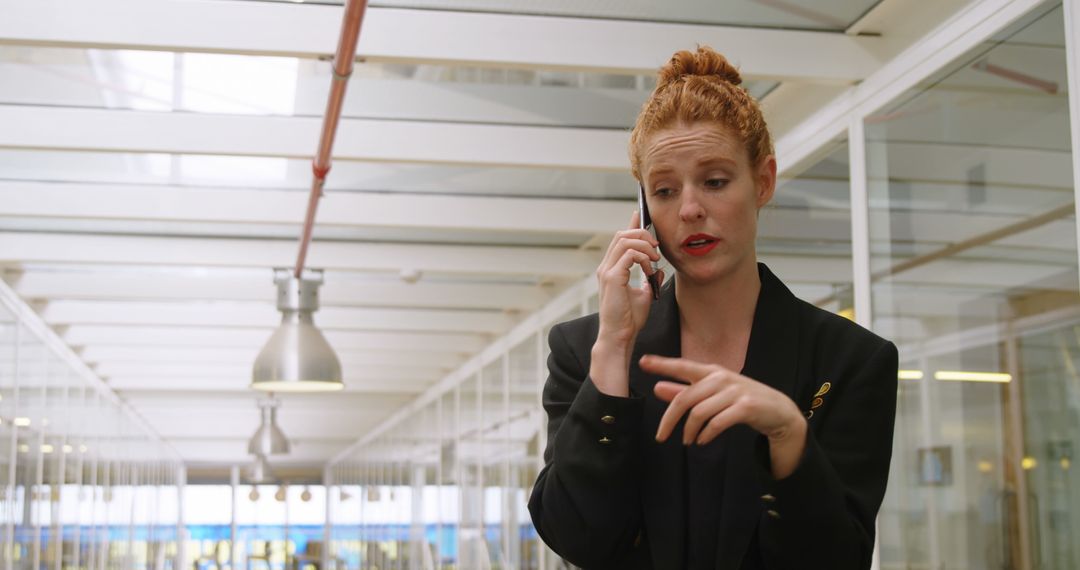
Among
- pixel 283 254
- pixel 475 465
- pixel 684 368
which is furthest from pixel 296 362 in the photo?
pixel 475 465

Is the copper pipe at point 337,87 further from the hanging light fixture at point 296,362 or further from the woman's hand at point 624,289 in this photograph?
the woman's hand at point 624,289

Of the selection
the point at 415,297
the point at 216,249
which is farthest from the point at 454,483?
the point at 216,249

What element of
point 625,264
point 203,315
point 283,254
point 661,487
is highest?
point 283,254

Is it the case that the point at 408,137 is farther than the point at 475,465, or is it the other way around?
the point at 475,465

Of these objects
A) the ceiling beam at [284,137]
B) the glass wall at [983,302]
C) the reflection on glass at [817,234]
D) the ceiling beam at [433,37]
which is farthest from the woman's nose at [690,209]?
the ceiling beam at [284,137]

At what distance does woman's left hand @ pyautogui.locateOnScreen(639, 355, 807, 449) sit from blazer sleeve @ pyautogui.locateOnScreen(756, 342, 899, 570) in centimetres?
4

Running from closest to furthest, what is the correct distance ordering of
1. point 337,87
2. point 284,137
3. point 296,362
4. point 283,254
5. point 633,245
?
point 633,245 < point 337,87 < point 284,137 < point 296,362 < point 283,254

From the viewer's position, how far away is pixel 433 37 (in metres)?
4.63

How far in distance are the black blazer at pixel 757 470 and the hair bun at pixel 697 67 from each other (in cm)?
25

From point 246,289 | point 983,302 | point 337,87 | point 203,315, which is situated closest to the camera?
point 983,302

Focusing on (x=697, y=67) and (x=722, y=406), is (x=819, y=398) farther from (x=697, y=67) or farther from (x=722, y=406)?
(x=697, y=67)

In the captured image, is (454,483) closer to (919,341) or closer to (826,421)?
(919,341)

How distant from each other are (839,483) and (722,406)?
0.62 feet

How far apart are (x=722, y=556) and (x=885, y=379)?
25 cm
